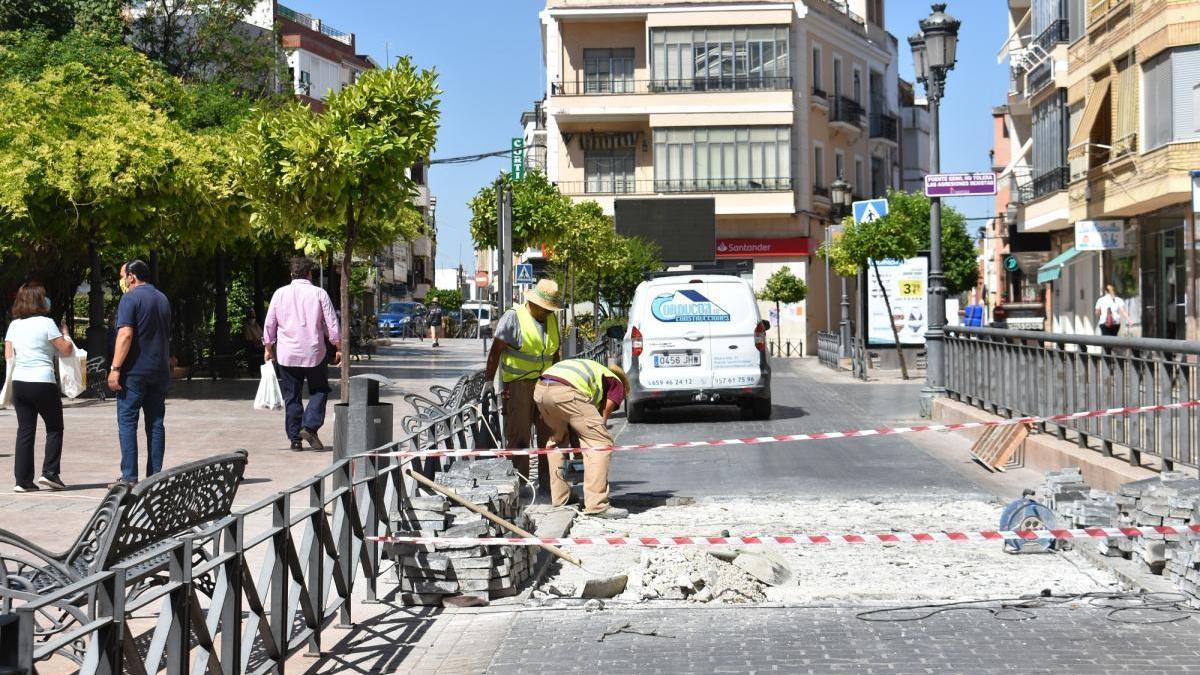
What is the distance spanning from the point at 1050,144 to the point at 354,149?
23.1 meters

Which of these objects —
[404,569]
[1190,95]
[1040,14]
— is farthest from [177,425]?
[1040,14]

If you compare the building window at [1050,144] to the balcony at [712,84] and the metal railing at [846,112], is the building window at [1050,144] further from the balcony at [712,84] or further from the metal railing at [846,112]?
the metal railing at [846,112]

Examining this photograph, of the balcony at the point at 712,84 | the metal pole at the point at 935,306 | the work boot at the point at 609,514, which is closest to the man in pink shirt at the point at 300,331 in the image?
the work boot at the point at 609,514

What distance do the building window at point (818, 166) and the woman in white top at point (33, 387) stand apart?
153 feet

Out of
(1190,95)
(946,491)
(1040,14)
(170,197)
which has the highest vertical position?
(1040,14)

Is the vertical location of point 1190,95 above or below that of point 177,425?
above

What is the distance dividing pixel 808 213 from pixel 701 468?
4256cm

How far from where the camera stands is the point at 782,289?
5259 cm

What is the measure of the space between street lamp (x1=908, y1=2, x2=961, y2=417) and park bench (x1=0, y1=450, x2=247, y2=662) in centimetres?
1528

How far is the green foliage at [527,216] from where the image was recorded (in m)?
34.0

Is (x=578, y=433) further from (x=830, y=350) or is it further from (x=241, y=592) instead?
(x=830, y=350)

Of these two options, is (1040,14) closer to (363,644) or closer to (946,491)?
(946,491)

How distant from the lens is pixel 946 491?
40.3 ft

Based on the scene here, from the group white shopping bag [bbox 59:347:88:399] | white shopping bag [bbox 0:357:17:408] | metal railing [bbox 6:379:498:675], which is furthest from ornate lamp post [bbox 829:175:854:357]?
metal railing [bbox 6:379:498:675]
